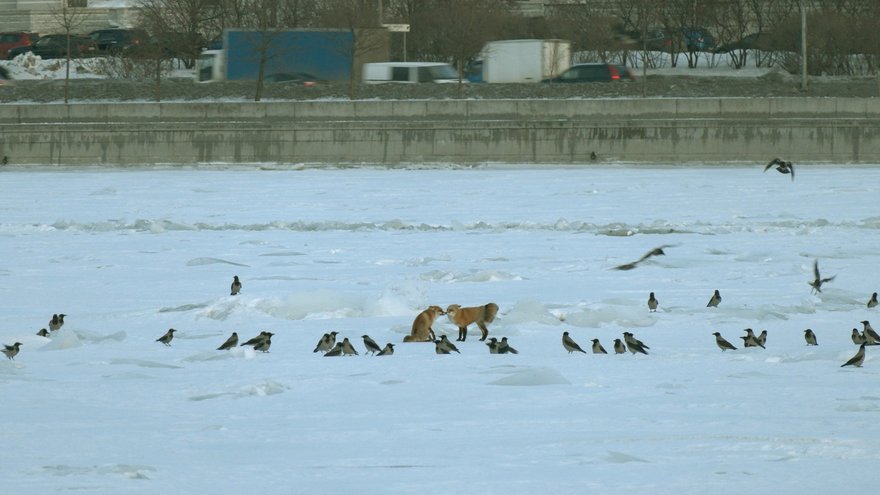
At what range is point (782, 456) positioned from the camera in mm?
7875

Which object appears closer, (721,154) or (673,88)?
(721,154)

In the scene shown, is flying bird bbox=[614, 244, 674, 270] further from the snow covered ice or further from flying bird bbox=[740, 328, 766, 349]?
flying bird bbox=[740, 328, 766, 349]

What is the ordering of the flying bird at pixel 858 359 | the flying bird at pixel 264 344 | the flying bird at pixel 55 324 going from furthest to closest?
the flying bird at pixel 55 324
the flying bird at pixel 264 344
the flying bird at pixel 858 359

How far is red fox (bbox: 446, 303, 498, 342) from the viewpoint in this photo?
12.0 metres

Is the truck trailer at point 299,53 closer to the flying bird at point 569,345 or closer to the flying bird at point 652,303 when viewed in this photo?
the flying bird at point 652,303

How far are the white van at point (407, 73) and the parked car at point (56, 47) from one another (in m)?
16.4

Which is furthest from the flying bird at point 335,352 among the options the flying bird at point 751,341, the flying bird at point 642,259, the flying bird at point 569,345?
the flying bird at point 642,259

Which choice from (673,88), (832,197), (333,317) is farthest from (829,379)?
(673,88)

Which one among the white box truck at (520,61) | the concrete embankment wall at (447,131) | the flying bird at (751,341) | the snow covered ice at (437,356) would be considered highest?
the white box truck at (520,61)

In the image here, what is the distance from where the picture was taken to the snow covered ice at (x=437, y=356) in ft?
25.5

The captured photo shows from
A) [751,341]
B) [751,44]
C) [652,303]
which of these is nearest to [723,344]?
[751,341]

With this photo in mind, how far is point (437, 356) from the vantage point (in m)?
11.1

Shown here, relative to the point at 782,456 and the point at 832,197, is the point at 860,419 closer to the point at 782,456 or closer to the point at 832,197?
the point at 782,456

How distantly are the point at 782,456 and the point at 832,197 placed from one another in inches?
772
